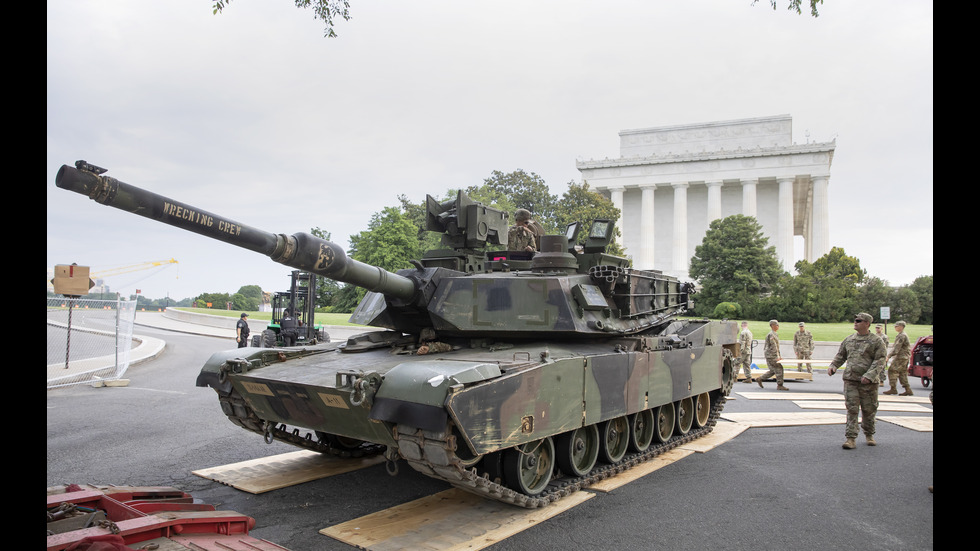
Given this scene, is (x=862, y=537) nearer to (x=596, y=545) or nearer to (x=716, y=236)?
(x=596, y=545)

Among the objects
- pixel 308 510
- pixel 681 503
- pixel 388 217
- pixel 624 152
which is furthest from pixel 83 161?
pixel 624 152

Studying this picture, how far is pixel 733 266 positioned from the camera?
4209 cm

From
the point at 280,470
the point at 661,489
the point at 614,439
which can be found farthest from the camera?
the point at 614,439

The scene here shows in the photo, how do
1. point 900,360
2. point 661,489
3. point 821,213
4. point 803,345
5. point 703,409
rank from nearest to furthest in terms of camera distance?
point 661,489 < point 703,409 < point 900,360 < point 803,345 < point 821,213

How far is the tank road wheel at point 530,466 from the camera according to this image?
636 cm

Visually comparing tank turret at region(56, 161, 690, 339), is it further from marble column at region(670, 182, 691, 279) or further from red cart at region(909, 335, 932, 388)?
marble column at region(670, 182, 691, 279)

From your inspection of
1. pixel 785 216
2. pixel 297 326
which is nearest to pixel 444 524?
pixel 297 326

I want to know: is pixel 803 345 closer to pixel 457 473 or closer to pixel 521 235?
pixel 521 235

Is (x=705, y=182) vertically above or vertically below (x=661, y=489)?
above

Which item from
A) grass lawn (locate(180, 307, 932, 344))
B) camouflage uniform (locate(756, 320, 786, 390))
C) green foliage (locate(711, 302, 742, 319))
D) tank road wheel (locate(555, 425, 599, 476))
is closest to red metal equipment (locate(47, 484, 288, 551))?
tank road wheel (locate(555, 425, 599, 476))

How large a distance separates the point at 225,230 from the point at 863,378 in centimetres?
878

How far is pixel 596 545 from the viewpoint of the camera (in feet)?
18.3

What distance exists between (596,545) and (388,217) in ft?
103
